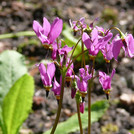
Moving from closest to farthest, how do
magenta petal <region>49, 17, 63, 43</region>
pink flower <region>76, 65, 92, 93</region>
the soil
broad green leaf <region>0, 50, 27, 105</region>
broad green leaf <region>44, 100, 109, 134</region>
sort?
magenta petal <region>49, 17, 63, 43</region> → pink flower <region>76, 65, 92, 93</region> → broad green leaf <region>44, 100, 109, 134</region> → broad green leaf <region>0, 50, 27, 105</region> → the soil

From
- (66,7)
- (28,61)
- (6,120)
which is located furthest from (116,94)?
(66,7)

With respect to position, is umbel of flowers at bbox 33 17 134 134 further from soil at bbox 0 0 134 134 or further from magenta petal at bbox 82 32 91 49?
soil at bbox 0 0 134 134

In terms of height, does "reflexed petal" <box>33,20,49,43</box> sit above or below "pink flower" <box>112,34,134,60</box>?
above

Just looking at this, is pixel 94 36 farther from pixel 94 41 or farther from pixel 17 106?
pixel 17 106

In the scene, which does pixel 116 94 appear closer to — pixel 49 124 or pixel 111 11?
pixel 49 124

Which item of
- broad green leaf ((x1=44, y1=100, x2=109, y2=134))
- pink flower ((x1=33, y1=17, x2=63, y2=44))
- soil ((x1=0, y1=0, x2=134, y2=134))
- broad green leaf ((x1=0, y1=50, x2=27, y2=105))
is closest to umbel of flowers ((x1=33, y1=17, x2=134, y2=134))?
pink flower ((x1=33, y1=17, x2=63, y2=44))

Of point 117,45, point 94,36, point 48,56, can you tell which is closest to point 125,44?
point 117,45

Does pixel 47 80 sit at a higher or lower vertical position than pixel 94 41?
→ lower
